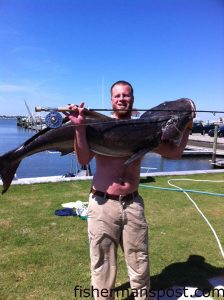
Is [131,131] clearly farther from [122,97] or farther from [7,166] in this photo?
[7,166]

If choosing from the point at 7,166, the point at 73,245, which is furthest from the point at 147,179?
the point at 7,166

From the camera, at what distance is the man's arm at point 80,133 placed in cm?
303

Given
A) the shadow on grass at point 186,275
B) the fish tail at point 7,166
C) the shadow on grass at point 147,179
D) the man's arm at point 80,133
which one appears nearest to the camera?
the man's arm at point 80,133

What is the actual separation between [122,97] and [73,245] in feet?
9.74

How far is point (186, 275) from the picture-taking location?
14.9ft

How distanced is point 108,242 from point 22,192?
5.73 meters

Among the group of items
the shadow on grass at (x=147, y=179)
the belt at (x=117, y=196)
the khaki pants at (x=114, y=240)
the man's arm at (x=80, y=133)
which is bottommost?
the shadow on grass at (x=147, y=179)

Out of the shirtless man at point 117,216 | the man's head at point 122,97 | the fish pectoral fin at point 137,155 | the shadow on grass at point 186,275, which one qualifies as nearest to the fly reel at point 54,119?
the shirtless man at point 117,216

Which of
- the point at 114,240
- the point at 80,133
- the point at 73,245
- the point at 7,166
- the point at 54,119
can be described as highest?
the point at 54,119

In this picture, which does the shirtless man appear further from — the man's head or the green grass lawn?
the green grass lawn

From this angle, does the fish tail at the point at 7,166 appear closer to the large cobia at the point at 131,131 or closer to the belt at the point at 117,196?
the large cobia at the point at 131,131

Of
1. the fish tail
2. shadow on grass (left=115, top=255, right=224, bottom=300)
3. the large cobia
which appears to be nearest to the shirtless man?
the large cobia

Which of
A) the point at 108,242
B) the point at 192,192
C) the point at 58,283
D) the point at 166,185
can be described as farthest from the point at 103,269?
the point at 166,185

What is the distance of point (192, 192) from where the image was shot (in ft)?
28.1
